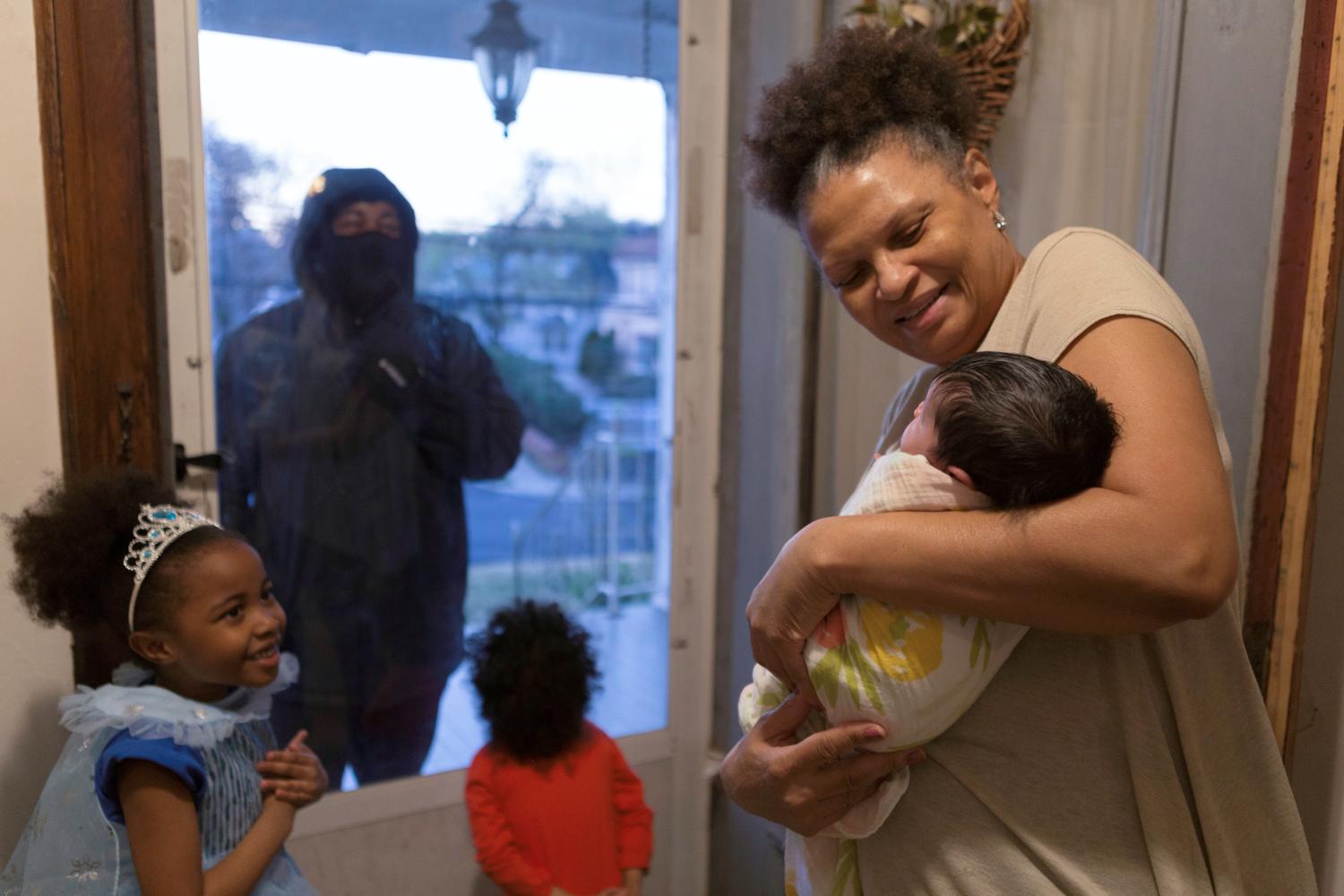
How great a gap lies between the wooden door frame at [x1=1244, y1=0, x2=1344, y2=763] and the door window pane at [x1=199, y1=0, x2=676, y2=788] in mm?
1475

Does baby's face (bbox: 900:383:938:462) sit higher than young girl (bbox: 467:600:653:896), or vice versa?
baby's face (bbox: 900:383:938:462)

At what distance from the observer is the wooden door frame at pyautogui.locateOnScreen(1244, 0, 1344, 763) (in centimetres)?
117

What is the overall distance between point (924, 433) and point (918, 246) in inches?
8.5

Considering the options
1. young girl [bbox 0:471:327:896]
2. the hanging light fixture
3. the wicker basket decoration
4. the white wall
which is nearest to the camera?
young girl [bbox 0:471:327:896]

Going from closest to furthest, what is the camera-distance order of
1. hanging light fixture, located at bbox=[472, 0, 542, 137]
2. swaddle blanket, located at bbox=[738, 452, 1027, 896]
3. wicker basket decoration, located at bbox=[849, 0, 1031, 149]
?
swaddle blanket, located at bbox=[738, 452, 1027, 896]
wicker basket decoration, located at bbox=[849, 0, 1031, 149]
hanging light fixture, located at bbox=[472, 0, 542, 137]

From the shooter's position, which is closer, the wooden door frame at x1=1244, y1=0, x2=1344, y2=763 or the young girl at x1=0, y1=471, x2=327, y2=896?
the wooden door frame at x1=1244, y1=0, x2=1344, y2=763

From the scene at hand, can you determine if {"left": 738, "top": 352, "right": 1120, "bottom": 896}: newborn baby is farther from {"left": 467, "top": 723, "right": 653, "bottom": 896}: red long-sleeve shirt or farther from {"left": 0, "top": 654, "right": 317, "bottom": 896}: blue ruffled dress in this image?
{"left": 467, "top": 723, "right": 653, "bottom": 896}: red long-sleeve shirt

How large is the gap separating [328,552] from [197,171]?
31.7 inches

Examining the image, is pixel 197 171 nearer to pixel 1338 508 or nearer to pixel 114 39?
pixel 114 39

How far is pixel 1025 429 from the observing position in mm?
787

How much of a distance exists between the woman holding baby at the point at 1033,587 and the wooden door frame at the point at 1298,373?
0.36 metres

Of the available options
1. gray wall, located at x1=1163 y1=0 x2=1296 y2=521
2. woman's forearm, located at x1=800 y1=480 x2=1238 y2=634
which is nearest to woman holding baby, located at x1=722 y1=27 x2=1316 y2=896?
woman's forearm, located at x1=800 y1=480 x2=1238 y2=634

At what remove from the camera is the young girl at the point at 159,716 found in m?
1.29

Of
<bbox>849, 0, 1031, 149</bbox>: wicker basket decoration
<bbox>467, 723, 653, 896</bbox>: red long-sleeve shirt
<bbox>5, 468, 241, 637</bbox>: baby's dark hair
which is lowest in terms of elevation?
<bbox>467, 723, 653, 896</bbox>: red long-sleeve shirt
